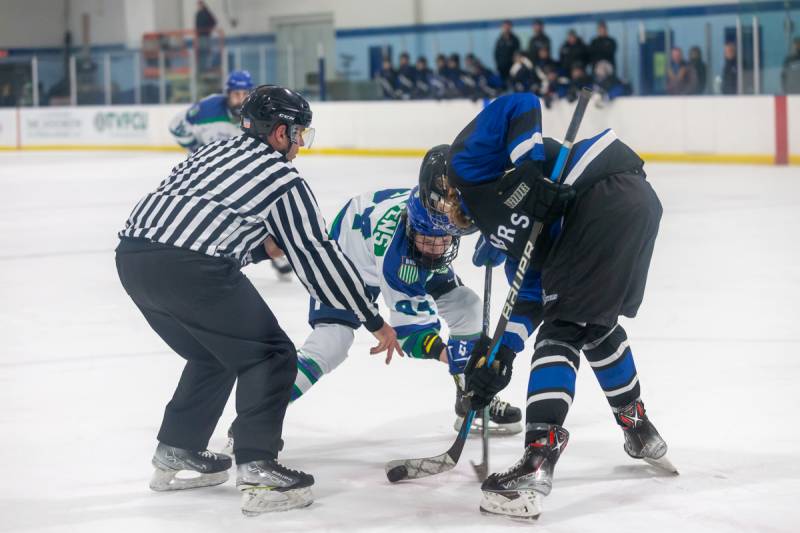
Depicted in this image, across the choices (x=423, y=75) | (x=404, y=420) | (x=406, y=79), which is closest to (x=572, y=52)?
(x=423, y=75)

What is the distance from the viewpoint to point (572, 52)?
1463 centimetres

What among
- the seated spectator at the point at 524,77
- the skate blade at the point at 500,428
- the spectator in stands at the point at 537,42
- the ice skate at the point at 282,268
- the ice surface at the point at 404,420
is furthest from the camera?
the spectator in stands at the point at 537,42

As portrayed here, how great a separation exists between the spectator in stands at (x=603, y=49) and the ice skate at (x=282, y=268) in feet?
28.3

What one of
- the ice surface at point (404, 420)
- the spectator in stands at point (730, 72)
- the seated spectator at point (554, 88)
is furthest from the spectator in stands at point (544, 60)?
the ice surface at point (404, 420)

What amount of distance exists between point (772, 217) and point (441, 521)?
20.5 ft

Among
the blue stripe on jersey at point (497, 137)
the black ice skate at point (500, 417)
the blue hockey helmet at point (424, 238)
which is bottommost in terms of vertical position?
the black ice skate at point (500, 417)

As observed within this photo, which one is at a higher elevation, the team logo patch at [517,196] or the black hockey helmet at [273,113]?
the black hockey helmet at [273,113]

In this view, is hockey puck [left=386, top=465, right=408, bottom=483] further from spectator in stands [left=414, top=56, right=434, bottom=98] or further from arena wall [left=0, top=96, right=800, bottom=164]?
spectator in stands [left=414, top=56, right=434, bottom=98]

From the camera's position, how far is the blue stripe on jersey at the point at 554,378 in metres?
2.74

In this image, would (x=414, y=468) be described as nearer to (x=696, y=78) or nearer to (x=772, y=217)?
(x=772, y=217)

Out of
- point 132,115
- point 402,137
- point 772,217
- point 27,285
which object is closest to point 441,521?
point 27,285

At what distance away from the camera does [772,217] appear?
330 inches

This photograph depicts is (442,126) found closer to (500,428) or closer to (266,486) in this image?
(500,428)

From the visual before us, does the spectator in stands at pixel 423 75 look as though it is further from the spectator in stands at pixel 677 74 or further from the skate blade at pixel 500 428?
the skate blade at pixel 500 428
